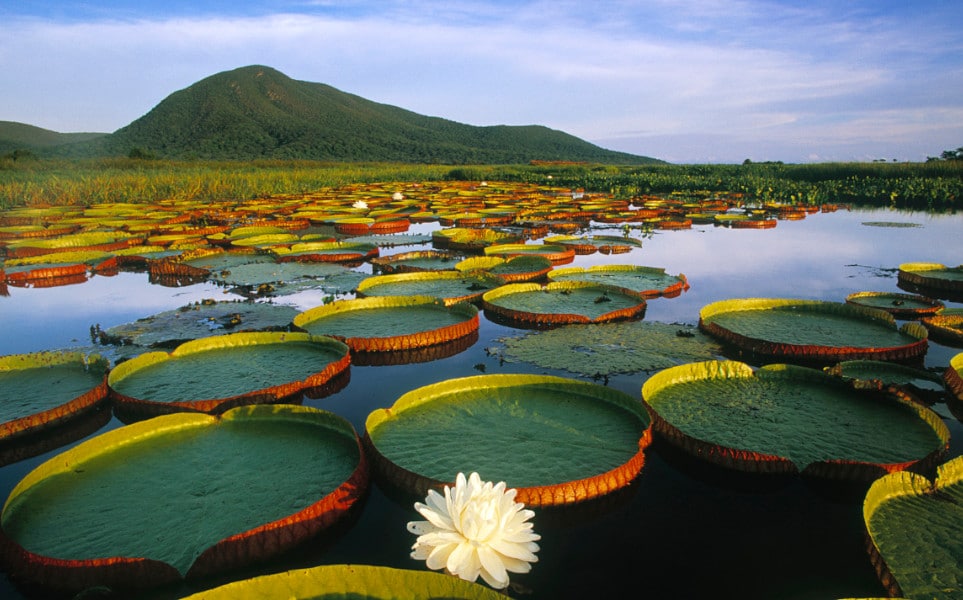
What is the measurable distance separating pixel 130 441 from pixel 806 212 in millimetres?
16589

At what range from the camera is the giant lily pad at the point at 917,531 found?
1.70m

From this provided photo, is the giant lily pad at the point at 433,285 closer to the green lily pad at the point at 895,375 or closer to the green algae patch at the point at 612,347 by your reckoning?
the green algae patch at the point at 612,347

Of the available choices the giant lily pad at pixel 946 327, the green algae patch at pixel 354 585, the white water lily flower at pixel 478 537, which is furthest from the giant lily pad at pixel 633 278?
the green algae patch at pixel 354 585

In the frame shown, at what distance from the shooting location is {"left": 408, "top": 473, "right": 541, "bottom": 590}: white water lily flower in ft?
4.76

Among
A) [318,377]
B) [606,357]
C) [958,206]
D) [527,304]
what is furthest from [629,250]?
[958,206]

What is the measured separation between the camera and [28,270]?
24.5 ft

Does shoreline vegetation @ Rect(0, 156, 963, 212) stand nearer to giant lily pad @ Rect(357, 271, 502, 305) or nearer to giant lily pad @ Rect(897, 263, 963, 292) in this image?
giant lily pad @ Rect(897, 263, 963, 292)

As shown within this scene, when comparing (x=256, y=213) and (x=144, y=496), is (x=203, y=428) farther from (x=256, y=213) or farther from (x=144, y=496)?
(x=256, y=213)

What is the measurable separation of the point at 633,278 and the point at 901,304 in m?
2.55

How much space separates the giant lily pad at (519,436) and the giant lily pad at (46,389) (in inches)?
73.8

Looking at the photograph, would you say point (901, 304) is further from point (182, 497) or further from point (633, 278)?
point (182, 497)

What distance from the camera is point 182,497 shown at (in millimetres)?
2256

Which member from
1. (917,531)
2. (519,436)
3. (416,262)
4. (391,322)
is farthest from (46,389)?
(416,262)

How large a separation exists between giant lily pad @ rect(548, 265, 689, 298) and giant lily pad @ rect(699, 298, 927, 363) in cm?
116
